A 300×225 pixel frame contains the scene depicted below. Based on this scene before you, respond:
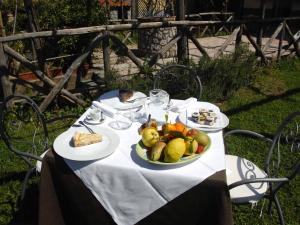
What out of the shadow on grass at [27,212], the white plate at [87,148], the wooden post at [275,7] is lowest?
the shadow on grass at [27,212]

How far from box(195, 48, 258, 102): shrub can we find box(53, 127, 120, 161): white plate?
2.78 metres

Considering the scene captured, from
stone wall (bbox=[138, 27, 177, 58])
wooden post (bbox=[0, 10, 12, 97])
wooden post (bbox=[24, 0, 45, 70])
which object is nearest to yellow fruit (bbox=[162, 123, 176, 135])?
wooden post (bbox=[0, 10, 12, 97])

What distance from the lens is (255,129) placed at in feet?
13.5

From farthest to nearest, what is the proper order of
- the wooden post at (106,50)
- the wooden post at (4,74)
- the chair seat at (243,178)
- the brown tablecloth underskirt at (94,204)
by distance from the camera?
the wooden post at (106,50), the wooden post at (4,74), the chair seat at (243,178), the brown tablecloth underskirt at (94,204)

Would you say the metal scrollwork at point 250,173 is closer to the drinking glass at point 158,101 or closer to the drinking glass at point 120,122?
the drinking glass at point 158,101

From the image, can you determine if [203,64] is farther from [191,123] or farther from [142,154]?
[142,154]

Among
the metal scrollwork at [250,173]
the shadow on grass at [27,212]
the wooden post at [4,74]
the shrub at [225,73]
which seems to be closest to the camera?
the metal scrollwork at [250,173]

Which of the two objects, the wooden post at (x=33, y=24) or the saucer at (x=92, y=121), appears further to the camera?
the wooden post at (x=33, y=24)

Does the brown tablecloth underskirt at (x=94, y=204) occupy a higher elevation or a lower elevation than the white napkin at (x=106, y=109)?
lower

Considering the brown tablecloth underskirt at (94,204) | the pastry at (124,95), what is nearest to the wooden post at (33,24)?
the pastry at (124,95)

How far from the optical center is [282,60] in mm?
6793

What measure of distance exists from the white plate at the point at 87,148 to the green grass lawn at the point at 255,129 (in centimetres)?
108

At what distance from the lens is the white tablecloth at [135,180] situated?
172 cm

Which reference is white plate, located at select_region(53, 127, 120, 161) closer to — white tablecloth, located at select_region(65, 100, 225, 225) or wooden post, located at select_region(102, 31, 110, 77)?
white tablecloth, located at select_region(65, 100, 225, 225)
